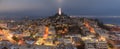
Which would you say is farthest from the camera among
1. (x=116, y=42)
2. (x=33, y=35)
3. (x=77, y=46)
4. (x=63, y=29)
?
(x=63, y=29)

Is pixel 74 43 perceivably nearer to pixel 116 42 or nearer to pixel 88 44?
pixel 88 44

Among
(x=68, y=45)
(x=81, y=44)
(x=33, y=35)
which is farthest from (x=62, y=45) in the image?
(x=33, y=35)

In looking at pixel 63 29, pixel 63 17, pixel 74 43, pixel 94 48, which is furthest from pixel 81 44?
pixel 63 17

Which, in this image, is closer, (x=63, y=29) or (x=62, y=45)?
(x=62, y=45)

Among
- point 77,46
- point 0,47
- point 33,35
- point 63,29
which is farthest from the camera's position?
point 63,29

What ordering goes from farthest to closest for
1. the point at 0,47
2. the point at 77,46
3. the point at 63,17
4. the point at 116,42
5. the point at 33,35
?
the point at 63,17 < the point at 33,35 < the point at 116,42 < the point at 77,46 < the point at 0,47

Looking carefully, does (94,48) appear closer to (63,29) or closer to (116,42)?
(116,42)

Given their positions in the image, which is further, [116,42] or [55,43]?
[116,42]

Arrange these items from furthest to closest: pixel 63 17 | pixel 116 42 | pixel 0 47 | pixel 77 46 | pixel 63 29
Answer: pixel 63 17 < pixel 63 29 < pixel 116 42 < pixel 77 46 < pixel 0 47
